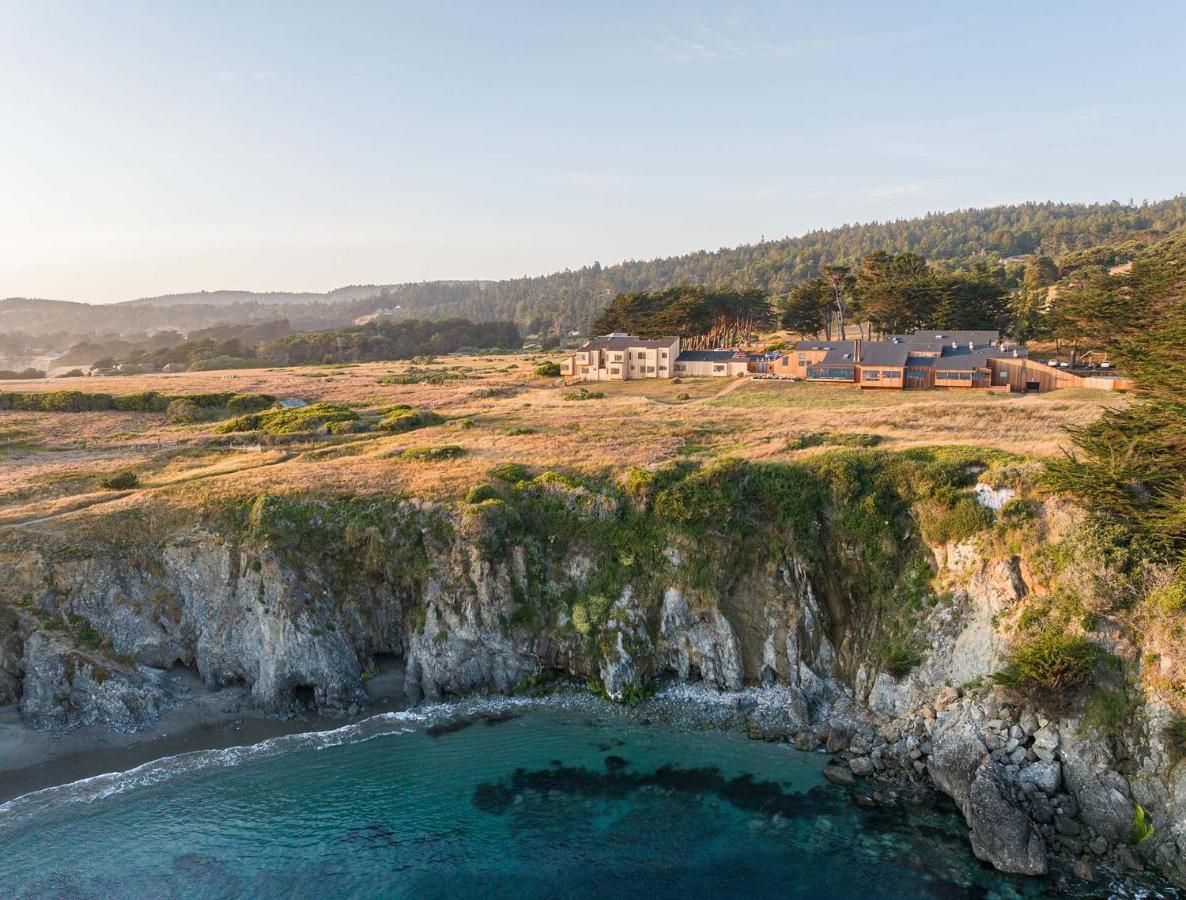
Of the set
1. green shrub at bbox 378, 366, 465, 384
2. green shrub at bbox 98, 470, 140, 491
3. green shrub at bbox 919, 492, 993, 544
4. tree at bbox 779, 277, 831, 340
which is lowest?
green shrub at bbox 919, 492, 993, 544

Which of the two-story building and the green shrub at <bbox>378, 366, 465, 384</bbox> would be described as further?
the green shrub at <bbox>378, 366, 465, 384</bbox>

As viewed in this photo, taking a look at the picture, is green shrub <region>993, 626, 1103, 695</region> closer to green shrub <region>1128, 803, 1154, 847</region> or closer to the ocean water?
green shrub <region>1128, 803, 1154, 847</region>

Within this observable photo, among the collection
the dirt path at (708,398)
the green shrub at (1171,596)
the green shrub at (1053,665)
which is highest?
the dirt path at (708,398)

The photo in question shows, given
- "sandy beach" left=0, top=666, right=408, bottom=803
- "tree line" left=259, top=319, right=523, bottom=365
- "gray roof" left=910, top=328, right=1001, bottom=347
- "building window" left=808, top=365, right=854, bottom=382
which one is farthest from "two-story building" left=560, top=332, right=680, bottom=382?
"tree line" left=259, top=319, right=523, bottom=365

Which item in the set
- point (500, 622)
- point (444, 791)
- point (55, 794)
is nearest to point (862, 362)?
point (500, 622)

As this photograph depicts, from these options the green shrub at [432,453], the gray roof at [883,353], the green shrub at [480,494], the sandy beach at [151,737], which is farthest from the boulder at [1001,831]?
the gray roof at [883,353]

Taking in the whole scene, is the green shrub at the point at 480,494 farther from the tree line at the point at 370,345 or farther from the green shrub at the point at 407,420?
the tree line at the point at 370,345

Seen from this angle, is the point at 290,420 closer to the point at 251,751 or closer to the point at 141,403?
the point at 141,403

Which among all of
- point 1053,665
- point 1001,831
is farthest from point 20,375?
point 1053,665
